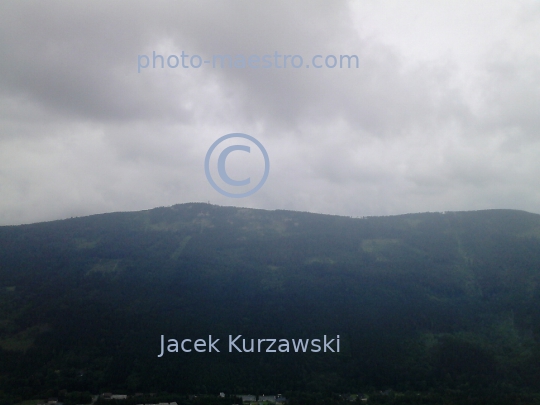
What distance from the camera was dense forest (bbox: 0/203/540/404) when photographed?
3253 cm

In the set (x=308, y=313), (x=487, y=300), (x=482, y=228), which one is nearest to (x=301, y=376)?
(x=308, y=313)

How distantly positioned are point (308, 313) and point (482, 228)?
118ft

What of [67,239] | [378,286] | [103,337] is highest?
[67,239]

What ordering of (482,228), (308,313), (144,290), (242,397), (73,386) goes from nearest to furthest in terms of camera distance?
1. (242,397)
2. (73,386)
3. (308,313)
4. (144,290)
5. (482,228)

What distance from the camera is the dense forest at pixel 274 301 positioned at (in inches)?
1281

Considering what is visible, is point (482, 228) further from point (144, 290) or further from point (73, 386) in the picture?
point (73, 386)

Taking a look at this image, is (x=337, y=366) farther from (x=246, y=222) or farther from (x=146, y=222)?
(x=146, y=222)

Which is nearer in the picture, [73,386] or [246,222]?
[73,386]

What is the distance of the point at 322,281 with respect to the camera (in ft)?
156

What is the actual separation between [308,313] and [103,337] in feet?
64.0

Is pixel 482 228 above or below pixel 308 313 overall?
above

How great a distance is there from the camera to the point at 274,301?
41.6 metres

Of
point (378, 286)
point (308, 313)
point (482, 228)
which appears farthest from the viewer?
point (482, 228)

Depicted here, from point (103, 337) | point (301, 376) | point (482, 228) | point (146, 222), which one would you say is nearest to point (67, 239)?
point (146, 222)
